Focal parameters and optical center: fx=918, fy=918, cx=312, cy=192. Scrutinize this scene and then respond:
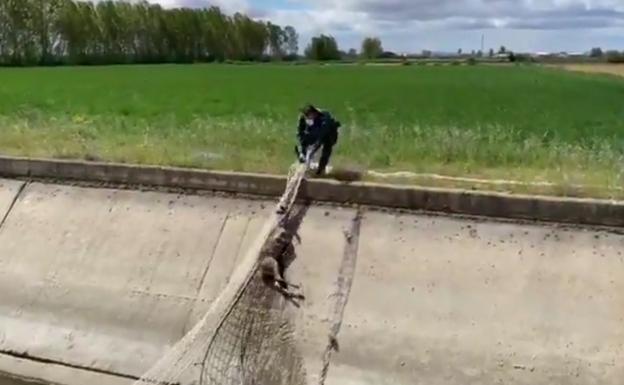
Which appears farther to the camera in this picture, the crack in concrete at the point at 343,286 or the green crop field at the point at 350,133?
the green crop field at the point at 350,133

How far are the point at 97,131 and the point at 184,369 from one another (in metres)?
7.60

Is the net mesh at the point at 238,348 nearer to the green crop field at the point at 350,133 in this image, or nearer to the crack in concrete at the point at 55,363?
the crack in concrete at the point at 55,363

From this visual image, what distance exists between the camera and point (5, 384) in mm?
9859

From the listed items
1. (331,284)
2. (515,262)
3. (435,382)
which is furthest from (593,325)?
(331,284)

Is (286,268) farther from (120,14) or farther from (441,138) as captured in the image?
(120,14)

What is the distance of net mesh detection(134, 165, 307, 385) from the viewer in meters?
8.71

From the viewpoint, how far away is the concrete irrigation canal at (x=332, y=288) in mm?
8273

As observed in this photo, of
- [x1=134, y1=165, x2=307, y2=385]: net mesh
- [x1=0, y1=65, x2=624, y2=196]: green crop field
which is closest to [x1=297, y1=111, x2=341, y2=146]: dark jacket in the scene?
[x1=0, y1=65, x2=624, y2=196]: green crop field

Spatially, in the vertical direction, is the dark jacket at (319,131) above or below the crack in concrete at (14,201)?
above

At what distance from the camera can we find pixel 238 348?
8.79 metres

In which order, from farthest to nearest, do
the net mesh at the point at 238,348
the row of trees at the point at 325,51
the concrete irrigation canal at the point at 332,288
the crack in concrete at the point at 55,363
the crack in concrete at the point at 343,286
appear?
the row of trees at the point at 325,51 → the crack in concrete at the point at 55,363 → the crack in concrete at the point at 343,286 → the net mesh at the point at 238,348 → the concrete irrigation canal at the point at 332,288

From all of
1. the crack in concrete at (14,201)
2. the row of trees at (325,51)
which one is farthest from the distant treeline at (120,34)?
the crack in concrete at (14,201)

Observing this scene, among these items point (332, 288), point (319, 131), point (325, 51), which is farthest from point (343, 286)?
point (325, 51)

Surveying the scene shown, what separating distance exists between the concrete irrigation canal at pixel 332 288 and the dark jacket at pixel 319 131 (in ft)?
2.76
